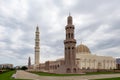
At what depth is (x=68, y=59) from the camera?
57969mm

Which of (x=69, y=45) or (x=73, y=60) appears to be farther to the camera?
(x=69, y=45)

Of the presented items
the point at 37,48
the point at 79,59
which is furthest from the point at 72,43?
the point at 37,48

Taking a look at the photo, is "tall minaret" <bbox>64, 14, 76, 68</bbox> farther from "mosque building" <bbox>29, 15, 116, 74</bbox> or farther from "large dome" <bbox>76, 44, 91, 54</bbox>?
"large dome" <bbox>76, 44, 91, 54</bbox>

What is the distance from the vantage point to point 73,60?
5800cm

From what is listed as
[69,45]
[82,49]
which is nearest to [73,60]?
[69,45]

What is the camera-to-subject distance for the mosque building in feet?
189

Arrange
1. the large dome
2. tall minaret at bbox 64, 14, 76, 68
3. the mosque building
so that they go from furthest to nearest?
the large dome → tall minaret at bbox 64, 14, 76, 68 → the mosque building

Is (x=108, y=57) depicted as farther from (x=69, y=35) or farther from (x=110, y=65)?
(x=69, y=35)

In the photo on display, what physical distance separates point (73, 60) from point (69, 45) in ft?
17.1

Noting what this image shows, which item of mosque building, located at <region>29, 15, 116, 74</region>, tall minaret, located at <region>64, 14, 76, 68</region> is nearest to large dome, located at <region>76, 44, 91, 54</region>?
mosque building, located at <region>29, 15, 116, 74</region>

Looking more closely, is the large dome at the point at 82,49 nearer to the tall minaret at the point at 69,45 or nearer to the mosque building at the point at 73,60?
the mosque building at the point at 73,60

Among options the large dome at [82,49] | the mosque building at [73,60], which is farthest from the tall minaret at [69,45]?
the large dome at [82,49]

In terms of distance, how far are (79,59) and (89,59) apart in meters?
6.47

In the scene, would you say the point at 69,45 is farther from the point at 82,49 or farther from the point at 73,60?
the point at 82,49
